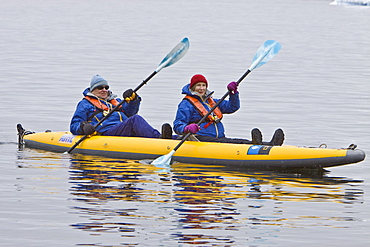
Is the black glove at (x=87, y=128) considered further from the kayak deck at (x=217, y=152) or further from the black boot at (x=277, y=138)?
the black boot at (x=277, y=138)

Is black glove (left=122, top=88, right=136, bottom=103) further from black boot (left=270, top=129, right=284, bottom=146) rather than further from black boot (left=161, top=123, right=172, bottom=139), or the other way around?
black boot (left=270, top=129, right=284, bottom=146)

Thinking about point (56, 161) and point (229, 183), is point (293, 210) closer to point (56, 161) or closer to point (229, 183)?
point (229, 183)

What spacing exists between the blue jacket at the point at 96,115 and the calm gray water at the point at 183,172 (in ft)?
1.83

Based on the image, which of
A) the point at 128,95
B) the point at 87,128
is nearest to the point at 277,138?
the point at 128,95

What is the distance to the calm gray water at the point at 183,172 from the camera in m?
8.34

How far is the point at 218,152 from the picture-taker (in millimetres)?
11797

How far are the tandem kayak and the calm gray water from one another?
0.17 m

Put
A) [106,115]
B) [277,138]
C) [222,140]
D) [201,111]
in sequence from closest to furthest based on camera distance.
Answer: [277,138] < [222,140] < [201,111] < [106,115]

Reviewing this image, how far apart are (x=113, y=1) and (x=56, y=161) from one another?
11048 cm

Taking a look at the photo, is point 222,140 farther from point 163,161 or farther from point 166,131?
point 163,161

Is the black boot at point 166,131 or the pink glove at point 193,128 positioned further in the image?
the black boot at point 166,131

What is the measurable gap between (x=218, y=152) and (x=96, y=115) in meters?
2.19

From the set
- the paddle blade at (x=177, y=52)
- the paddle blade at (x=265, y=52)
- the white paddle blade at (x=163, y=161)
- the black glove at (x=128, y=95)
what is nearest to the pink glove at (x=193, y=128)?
the white paddle blade at (x=163, y=161)

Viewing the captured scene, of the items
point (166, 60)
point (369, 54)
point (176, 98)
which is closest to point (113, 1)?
point (369, 54)
